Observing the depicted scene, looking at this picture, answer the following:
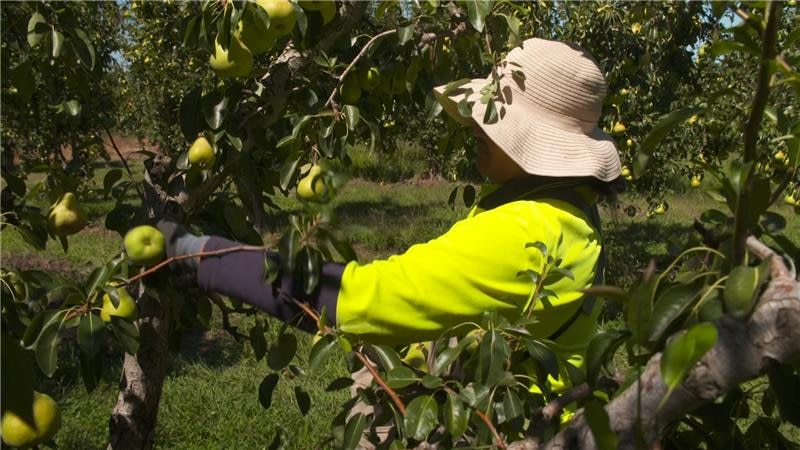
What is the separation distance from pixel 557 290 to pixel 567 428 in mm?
469

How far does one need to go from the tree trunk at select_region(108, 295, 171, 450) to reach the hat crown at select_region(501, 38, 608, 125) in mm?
731

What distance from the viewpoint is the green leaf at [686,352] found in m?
0.51

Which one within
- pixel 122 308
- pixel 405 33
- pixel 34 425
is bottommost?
pixel 34 425

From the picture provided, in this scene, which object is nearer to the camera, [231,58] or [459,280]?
[459,280]

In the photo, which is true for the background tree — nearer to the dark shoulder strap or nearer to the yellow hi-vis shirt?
the yellow hi-vis shirt

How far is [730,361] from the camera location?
0.55m

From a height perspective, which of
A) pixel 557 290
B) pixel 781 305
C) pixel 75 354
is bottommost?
pixel 75 354

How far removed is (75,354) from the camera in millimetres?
3584

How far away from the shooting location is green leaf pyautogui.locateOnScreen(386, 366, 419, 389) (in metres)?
0.96

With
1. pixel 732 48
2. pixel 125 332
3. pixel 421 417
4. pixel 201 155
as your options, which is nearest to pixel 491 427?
pixel 421 417

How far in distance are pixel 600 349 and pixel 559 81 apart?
603 mm

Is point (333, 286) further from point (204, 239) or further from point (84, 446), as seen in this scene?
point (84, 446)

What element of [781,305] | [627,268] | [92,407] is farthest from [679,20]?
[781,305]

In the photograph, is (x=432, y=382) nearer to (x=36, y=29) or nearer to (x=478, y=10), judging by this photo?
(x=478, y=10)
